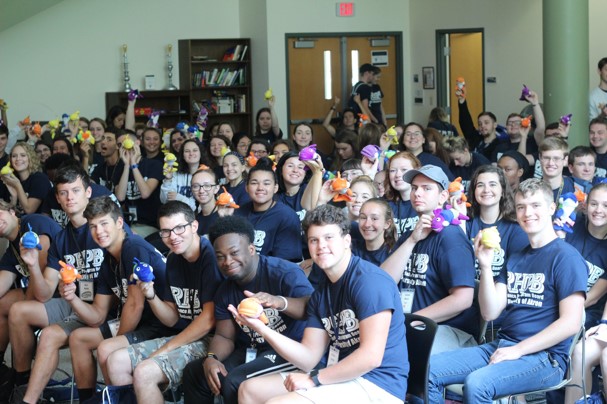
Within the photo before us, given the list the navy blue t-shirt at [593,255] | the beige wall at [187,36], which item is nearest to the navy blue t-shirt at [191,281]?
the navy blue t-shirt at [593,255]

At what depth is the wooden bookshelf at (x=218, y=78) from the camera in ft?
40.1

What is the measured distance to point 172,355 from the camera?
4.27 metres

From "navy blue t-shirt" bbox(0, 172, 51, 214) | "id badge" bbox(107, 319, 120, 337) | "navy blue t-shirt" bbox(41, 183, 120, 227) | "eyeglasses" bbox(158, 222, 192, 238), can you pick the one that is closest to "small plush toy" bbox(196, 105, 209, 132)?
"navy blue t-shirt" bbox(0, 172, 51, 214)

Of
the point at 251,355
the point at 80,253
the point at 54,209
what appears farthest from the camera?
the point at 54,209

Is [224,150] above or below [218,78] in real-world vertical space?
below

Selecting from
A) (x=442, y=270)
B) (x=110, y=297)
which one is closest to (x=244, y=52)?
(x=110, y=297)

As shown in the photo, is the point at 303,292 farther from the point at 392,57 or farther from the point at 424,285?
the point at 392,57

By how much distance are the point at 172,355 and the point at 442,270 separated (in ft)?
4.44

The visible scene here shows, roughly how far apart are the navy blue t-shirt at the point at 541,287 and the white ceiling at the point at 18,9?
8387mm

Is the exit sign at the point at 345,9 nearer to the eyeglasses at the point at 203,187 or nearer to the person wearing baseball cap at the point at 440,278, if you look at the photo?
the eyeglasses at the point at 203,187

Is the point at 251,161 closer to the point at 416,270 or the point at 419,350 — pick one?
the point at 416,270

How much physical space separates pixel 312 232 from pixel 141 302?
1.46 metres

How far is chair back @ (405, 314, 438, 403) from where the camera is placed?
3.54 meters

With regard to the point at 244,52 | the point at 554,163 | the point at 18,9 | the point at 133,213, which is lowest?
the point at 133,213
